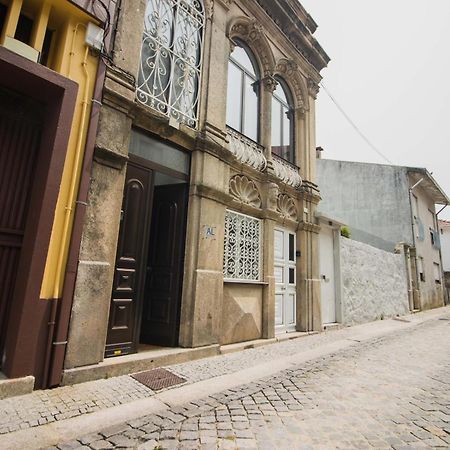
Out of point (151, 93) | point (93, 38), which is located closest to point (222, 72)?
point (151, 93)

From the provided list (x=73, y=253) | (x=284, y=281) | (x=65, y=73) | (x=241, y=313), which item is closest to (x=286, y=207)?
(x=284, y=281)

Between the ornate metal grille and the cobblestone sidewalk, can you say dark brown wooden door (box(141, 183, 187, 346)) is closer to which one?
the ornate metal grille

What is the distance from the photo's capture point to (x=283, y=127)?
870 cm

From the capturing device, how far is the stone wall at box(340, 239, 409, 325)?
983 cm

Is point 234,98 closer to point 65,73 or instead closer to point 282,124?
point 282,124

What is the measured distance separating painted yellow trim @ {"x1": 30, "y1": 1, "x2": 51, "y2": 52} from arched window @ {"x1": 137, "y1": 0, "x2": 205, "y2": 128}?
145 centimetres

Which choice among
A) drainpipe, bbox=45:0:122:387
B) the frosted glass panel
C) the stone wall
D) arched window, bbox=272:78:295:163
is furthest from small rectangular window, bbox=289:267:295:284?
drainpipe, bbox=45:0:122:387

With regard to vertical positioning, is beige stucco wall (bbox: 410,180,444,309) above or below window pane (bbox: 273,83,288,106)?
below

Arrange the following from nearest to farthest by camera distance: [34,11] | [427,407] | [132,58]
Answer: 1. [427,407]
2. [34,11]
3. [132,58]

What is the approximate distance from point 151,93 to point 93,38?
122 centimetres

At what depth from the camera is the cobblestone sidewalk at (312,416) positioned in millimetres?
2561

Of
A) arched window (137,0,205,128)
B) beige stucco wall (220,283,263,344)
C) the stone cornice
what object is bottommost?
beige stucco wall (220,283,263,344)

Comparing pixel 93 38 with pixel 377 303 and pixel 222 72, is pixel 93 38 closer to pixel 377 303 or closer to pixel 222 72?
pixel 222 72

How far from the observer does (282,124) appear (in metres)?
8.66
